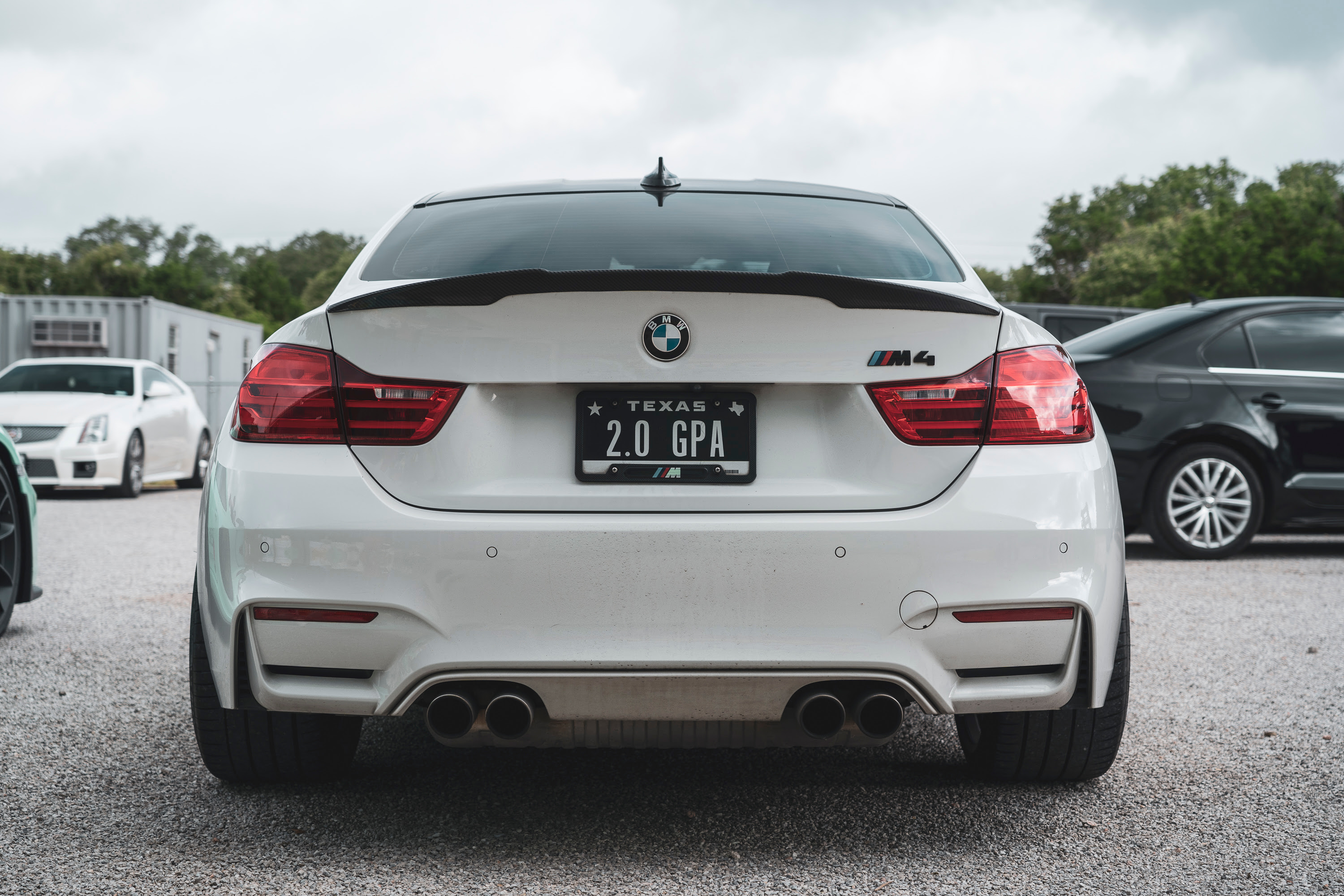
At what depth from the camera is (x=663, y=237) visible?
2.98 meters

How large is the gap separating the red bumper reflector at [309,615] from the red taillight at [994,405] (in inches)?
44.7

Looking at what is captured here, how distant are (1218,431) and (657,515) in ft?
19.8

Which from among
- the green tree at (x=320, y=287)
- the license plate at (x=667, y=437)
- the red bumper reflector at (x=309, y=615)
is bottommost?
the red bumper reflector at (x=309, y=615)

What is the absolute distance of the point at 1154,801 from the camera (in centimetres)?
305

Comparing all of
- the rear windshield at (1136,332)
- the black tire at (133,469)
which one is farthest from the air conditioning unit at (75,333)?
the rear windshield at (1136,332)

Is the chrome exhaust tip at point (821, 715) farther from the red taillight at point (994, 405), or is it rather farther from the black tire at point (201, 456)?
the black tire at point (201, 456)

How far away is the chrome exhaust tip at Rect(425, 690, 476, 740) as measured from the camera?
2.53 m

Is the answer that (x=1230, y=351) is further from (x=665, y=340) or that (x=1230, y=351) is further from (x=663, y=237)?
(x=665, y=340)

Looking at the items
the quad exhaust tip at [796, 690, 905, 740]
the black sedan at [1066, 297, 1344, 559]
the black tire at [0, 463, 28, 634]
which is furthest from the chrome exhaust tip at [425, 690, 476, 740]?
the black sedan at [1066, 297, 1344, 559]

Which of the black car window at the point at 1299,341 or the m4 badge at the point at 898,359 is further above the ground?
the black car window at the point at 1299,341

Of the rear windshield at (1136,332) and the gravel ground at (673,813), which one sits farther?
the rear windshield at (1136,332)

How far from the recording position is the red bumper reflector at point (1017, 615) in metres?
2.49

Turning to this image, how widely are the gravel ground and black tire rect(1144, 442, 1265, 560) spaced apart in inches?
125

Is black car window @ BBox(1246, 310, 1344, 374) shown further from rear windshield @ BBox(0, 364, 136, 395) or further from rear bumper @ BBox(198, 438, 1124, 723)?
rear windshield @ BBox(0, 364, 136, 395)
